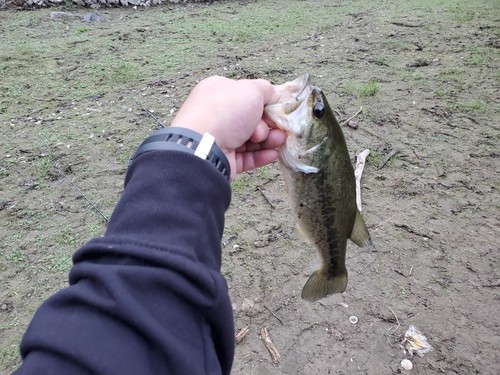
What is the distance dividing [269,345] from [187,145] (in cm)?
179

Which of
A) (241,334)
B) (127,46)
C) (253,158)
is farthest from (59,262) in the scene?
(127,46)

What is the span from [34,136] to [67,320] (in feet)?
13.6

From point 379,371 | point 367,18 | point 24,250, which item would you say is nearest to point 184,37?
point 367,18

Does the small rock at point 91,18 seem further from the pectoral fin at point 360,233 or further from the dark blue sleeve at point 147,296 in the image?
the dark blue sleeve at point 147,296

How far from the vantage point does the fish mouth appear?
1.88 meters

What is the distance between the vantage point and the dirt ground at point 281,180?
281 cm

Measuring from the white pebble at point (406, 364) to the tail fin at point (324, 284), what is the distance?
74 centimetres

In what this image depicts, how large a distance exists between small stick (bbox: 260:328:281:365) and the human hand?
53.6 inches

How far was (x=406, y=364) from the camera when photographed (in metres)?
2.59

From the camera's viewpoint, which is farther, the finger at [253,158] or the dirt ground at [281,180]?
the dirt ground at [281,180]

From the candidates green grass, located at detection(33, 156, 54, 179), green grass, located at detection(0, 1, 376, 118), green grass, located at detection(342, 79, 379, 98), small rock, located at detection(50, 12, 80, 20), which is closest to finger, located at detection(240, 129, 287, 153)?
green grass, located at detection(33, 156, 54, 179)

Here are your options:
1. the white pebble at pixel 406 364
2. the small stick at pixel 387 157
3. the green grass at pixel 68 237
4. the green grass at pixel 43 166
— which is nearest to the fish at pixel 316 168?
the white pebble at pixel 406 364

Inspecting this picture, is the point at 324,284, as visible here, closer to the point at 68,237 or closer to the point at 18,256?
the point at 68,237

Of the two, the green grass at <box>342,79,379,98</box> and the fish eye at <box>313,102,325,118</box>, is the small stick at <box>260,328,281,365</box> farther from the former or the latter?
the green grass at <box>342,79,379,98</box>
